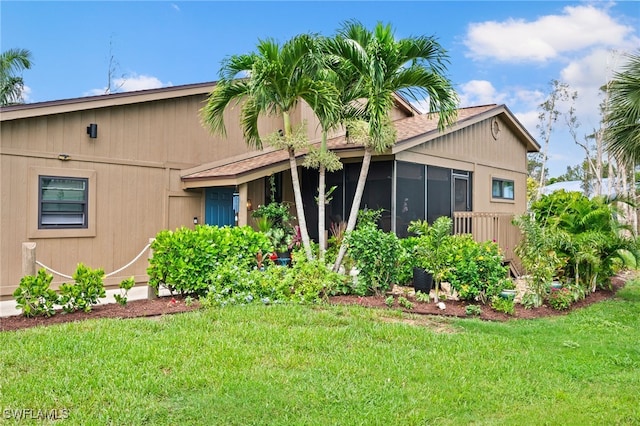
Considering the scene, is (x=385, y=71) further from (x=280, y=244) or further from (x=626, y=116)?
(x=626, y=116)

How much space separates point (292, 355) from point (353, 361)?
565 mm

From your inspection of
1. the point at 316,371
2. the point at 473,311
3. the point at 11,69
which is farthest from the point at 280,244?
Result: the point at 11,69

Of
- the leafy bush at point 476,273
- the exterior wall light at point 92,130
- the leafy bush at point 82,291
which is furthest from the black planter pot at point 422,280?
the exterior wall light at point 92,130

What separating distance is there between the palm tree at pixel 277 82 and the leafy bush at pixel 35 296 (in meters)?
3.96

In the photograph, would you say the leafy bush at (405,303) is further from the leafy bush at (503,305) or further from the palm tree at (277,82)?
the palm tree at (277,82)

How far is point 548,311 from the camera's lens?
7688 mm

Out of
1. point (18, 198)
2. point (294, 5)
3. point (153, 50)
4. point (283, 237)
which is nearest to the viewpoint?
point (18, 198)

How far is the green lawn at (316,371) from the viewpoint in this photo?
3566 mm

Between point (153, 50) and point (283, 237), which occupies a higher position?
point (153, 50)

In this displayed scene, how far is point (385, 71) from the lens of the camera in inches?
334

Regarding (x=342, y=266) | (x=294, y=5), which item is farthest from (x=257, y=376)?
(x=294, y=5)

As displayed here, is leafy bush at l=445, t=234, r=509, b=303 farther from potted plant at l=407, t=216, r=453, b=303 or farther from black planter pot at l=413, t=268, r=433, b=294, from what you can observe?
black planter pot at l=413, t=268, r=433, b=294

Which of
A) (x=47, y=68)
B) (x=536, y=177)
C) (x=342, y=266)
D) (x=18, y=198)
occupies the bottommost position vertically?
(x=342, y=266)

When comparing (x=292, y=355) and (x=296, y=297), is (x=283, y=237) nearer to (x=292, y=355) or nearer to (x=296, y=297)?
(x=296, y=297)
